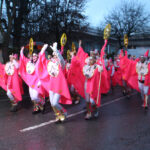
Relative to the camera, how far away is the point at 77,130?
489cm

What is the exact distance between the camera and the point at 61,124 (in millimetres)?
5320

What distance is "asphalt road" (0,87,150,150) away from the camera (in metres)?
4.06

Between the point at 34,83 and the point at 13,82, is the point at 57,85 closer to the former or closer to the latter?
the point at 34,83

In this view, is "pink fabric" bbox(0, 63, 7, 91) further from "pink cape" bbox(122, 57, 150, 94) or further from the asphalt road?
"pink cape" bbox(122, 57, 150, 94)

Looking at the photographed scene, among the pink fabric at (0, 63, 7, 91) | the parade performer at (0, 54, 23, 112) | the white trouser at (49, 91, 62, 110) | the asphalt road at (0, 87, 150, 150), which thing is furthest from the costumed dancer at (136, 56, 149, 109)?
the pink fabric at (0, 63, 7, 91)

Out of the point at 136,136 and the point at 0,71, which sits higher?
the point at 0,71

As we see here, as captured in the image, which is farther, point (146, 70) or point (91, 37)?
point (91, 37)

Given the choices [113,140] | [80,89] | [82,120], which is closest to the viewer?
[113,140]

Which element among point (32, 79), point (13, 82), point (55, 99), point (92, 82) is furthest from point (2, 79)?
point (92, 82)

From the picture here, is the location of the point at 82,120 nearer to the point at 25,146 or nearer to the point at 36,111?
→ the point at 36,111

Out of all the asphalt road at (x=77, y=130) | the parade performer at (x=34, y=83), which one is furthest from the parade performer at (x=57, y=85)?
the parade performer at (x=34, y=83)

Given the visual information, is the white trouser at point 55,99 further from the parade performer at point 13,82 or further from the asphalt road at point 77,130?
the parade performer at point 13,82

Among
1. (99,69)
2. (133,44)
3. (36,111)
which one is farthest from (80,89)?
(133,44)

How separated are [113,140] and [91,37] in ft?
88.9
